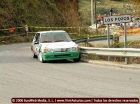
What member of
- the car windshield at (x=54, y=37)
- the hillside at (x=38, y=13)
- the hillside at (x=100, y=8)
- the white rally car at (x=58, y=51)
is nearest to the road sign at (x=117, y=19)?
the white rally car at (x=58, y=51)

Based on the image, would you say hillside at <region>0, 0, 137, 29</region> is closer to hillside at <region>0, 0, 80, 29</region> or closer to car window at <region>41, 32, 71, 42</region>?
hillside at <region>0, 0, 80, 29</region>

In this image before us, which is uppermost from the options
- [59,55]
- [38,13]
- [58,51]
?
[38,13]

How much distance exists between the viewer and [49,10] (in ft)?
154

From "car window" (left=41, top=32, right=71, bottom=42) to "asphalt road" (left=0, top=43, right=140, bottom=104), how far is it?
3.50 meters

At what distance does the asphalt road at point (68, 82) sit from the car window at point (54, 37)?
350 cm

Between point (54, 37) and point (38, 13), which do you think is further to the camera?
point (38, 13)

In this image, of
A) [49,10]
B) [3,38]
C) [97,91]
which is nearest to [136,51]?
[97,91]

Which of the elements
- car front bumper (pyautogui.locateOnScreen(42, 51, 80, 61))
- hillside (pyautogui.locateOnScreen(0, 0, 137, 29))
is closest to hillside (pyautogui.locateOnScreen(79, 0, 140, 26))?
hillside (pyautogui.locateOnScreen(0, 0, 137, 29))

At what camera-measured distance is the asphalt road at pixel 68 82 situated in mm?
9534

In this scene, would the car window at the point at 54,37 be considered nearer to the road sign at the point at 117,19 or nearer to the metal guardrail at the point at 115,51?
the metal guardrail at the point at 115,51

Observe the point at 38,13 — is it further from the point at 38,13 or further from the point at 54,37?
the point at 54,37

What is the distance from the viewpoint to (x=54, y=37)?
61.5 ft

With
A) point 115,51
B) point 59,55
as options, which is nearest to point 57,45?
point 59,55

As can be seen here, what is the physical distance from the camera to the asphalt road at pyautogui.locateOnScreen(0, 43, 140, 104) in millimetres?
9534
